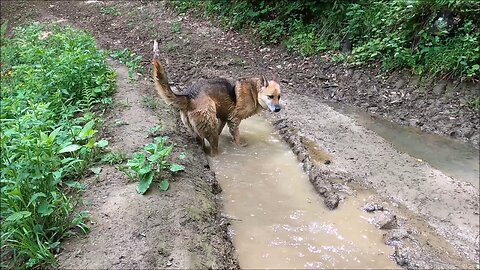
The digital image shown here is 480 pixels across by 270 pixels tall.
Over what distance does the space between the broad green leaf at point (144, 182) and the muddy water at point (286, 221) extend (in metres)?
1.00

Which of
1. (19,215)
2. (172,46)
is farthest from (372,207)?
(172,46)

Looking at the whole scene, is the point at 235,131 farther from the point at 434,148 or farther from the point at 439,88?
the point at 439,88

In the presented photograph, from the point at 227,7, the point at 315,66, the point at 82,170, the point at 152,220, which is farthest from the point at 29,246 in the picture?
the point at 227,7

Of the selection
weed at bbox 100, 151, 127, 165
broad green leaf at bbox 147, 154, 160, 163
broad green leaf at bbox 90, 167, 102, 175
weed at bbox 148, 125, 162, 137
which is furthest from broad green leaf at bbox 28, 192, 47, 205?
weed at bbox 148, 125, 162, 137

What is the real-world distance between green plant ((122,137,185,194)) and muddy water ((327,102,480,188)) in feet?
12.1

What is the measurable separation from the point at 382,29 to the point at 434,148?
3500 mm

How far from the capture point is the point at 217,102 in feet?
20.4

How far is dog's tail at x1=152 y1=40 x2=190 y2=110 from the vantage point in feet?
17.3

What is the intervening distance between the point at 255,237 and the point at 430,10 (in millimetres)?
6149

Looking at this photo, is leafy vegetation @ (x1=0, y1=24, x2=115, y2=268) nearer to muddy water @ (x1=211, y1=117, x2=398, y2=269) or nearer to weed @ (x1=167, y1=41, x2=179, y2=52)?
muddy water @ (x1=211, y1=117, x2=398, y2=269)

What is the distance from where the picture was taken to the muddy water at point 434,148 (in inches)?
230

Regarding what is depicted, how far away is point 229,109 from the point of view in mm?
6414

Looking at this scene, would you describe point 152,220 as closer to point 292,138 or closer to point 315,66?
point 292,138

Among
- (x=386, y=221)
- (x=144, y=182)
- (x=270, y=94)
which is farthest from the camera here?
(x=270, y=94)
